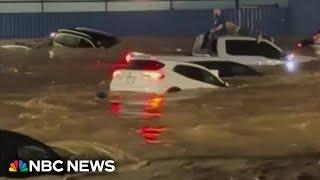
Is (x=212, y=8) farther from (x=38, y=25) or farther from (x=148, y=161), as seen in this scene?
(x=148, y=161)

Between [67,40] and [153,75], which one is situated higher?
[153,75]

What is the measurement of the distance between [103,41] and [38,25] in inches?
393

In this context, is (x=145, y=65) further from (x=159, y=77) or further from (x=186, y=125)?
(x=186, y=125)

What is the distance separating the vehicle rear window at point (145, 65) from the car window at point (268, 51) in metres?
6.47

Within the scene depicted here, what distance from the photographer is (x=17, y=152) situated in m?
7.68

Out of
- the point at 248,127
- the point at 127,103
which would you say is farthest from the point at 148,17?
the point at 248,127

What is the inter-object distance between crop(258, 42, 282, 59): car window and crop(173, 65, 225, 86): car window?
5078mm

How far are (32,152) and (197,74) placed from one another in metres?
12.1

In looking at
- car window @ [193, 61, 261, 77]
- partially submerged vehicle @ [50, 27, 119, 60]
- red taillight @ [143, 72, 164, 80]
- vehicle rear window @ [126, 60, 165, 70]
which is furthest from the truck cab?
partially submerged vehicle @ [50, 27, 119, 60]

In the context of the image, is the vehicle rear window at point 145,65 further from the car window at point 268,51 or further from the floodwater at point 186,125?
the car window at point 268,51

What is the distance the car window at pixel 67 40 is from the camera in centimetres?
3694

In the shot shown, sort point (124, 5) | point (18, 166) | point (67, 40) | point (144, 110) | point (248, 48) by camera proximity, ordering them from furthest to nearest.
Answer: point (124, 5) < point (67, 40) < point (248, 48) < point (144, 110) < point (18, 166)

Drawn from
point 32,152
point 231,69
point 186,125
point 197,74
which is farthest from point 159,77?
point 32,152

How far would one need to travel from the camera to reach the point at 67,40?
124 feet
